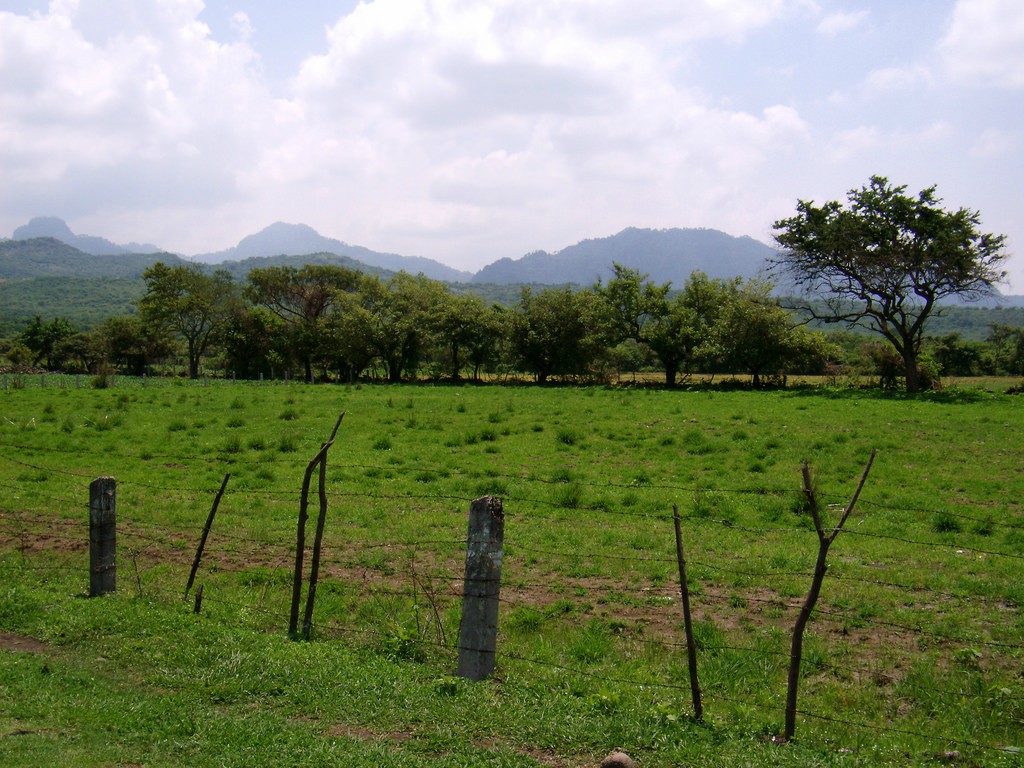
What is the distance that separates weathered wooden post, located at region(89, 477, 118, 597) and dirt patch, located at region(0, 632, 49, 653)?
990 mm

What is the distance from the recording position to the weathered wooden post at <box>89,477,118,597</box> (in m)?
7.64

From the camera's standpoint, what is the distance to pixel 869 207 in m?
39.4

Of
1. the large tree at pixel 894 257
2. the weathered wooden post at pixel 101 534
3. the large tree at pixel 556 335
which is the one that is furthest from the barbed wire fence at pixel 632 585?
the large tree at pixel 556 335

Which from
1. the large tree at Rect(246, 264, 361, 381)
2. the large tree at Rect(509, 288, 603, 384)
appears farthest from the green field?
the large tree at Rect(246, 264, 361, 381)

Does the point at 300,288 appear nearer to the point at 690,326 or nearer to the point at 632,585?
the point at 690,326

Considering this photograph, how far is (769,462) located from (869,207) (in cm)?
2907

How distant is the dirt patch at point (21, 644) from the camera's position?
6391 millimetres

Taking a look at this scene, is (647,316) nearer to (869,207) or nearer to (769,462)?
(869,207)

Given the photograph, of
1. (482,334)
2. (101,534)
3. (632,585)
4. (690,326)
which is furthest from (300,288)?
(632,585)

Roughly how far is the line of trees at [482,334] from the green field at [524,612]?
2712cm

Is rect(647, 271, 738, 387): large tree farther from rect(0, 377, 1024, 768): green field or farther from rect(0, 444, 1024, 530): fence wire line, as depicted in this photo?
rect(0, 444, 1024, 530): fence wire line

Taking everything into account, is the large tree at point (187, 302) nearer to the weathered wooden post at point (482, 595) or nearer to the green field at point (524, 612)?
the green field at point (524, 612)

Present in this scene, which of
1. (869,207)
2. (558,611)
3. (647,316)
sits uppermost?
(869,207)

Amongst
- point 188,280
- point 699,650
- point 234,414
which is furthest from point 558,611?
point 188,280
